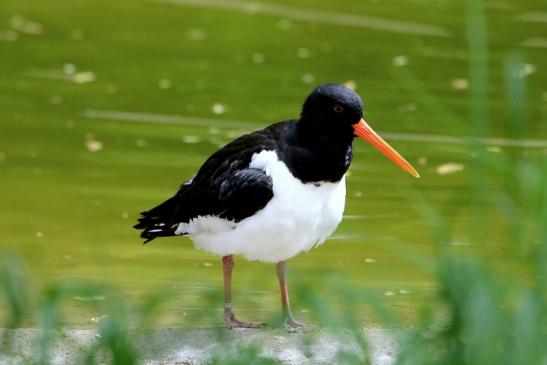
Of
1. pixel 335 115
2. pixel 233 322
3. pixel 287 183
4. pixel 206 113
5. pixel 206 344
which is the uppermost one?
pixel 335 115

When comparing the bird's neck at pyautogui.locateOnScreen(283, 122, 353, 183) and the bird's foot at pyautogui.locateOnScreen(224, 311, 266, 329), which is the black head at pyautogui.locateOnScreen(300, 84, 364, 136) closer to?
the bird's neck at pyautogui.locateOnScreen(283, 122, 353, 183)

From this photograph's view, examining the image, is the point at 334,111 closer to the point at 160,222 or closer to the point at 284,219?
the point at 284,219

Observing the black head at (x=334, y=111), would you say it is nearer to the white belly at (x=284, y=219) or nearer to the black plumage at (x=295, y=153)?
the black plumage at (x=295, y=153)

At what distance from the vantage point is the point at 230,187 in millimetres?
6344

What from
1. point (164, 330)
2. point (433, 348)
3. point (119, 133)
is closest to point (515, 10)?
point (119, 133)

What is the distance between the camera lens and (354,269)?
7867 mm

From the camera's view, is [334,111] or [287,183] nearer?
[287,183]

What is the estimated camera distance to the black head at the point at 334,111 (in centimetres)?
623

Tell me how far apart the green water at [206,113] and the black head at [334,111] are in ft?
1.44

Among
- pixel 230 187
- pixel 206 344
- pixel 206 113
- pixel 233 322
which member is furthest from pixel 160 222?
pixel 206 113

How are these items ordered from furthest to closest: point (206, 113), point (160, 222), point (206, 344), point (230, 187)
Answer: point (206, 113)
point (160, 222)
point (230, 187)
point (206, 344)

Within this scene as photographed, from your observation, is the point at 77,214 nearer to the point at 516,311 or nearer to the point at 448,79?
the point at 448,79

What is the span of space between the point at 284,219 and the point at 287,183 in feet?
0.51

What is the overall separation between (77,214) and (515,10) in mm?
7037
